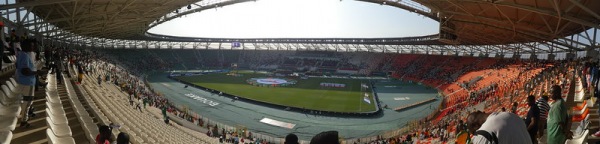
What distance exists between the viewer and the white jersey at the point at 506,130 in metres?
2.75

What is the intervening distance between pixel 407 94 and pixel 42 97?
3899 centimetres

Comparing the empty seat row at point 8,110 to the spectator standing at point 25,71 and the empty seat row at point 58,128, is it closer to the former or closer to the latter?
the spectator standing at point 25,71

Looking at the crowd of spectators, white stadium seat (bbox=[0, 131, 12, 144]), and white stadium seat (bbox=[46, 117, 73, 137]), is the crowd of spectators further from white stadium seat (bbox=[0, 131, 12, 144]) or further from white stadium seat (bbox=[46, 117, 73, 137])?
white stadium seat (bbox=[0, 131, 12, 144])

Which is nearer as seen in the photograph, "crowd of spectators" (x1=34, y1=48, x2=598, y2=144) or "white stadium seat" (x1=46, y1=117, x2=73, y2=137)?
"white stadium seat" (x1=46, y1=117, x2=73, y2=137)

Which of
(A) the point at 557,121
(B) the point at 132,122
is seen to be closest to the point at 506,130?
(A) the point at 557,121

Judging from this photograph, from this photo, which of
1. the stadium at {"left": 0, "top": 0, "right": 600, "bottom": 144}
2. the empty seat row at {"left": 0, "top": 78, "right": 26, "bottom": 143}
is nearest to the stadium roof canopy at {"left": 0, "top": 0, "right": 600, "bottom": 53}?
the stadium at {"left": 0, "top": 0, "right": 600, "bottom": 144}

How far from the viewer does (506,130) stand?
9.07 ft

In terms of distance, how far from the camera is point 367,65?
7262cm

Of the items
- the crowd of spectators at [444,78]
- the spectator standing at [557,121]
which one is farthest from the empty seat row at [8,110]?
the spectator standing at [557,121]

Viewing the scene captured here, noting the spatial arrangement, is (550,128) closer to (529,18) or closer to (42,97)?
(42,97)

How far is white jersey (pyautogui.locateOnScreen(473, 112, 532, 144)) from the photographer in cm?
275

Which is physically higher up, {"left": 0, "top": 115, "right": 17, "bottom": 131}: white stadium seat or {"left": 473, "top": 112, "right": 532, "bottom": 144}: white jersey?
{"left": 473, "top": 112, "right": 532, "bottom": 144}: white jersey

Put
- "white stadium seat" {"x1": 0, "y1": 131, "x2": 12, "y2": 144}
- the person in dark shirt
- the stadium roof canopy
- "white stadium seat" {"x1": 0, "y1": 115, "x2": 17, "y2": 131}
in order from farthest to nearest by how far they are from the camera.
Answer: the stadium roof canopy
the person in dark shirt
"white stadium seat" {"x1": 0, "y1": 115, "x2": 17, "y2": 131}
"white stadium seat" {"x1": 0, "y1": 131, "x2": 12, "y2": 144}

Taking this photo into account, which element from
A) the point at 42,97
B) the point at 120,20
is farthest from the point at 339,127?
the point at 120,20
